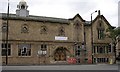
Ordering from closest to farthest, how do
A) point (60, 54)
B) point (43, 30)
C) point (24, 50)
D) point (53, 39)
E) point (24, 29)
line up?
point (24, 50) → point (24, 29) → point (43, 30) → point (53, 39) → point (60, 54)

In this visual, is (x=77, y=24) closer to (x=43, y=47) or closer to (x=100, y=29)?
(x=100, y=29)

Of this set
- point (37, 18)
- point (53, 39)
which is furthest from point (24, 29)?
point (53, 39)

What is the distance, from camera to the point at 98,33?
59.8 meters

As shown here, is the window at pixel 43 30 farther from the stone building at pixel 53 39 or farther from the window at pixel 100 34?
the window at pixel 100 34

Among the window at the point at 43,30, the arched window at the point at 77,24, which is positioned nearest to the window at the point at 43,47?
the window at the point at 43,30

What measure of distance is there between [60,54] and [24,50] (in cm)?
823

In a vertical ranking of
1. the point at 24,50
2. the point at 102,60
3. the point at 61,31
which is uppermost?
the point at 61,31

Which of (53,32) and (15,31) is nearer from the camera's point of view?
(15,31)

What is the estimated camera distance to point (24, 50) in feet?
164

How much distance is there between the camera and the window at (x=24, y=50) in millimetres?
49425

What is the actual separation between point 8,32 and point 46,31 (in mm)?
7809

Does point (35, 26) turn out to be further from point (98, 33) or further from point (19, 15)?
point (98, 33)

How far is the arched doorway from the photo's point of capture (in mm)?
53772

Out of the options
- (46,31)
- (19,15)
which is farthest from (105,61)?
(19,15)
